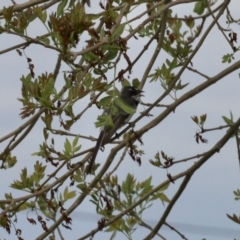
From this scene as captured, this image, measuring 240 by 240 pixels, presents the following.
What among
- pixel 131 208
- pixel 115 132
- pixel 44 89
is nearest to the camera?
pixel 44 89

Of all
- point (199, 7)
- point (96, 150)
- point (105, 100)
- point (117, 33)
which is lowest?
point (105, 100)

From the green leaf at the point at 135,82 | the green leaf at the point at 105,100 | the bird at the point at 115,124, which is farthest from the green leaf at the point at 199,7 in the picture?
the green leaf at the point at 105,100

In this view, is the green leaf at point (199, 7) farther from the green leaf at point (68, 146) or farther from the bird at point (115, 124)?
the green leaf at point (68, 146)

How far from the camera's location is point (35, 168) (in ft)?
14.3

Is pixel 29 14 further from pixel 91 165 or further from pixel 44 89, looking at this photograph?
pixel 91 165

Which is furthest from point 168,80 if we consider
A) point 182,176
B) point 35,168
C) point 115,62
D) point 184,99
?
point 115,62

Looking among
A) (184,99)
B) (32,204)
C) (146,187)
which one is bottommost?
(32,204)

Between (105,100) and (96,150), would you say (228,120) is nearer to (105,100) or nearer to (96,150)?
(96,150)

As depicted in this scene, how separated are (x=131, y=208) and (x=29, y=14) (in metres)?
1.12


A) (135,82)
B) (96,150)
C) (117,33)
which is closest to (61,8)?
(117,33)

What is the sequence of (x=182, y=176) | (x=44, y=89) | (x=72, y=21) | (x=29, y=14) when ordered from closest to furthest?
(x=72, y=21) → (x=44, y=89) → (x=29, y=14) → (x=182, y=176)

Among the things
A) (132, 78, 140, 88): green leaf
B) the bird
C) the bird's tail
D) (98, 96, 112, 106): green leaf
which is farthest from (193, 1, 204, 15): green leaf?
(98, 96, 112, 106): green leaf

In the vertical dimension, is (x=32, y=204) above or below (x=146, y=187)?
below

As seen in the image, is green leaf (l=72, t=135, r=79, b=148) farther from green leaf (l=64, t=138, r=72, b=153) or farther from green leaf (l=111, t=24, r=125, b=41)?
green leaf (l=111, t=24, r=125, b=41)
